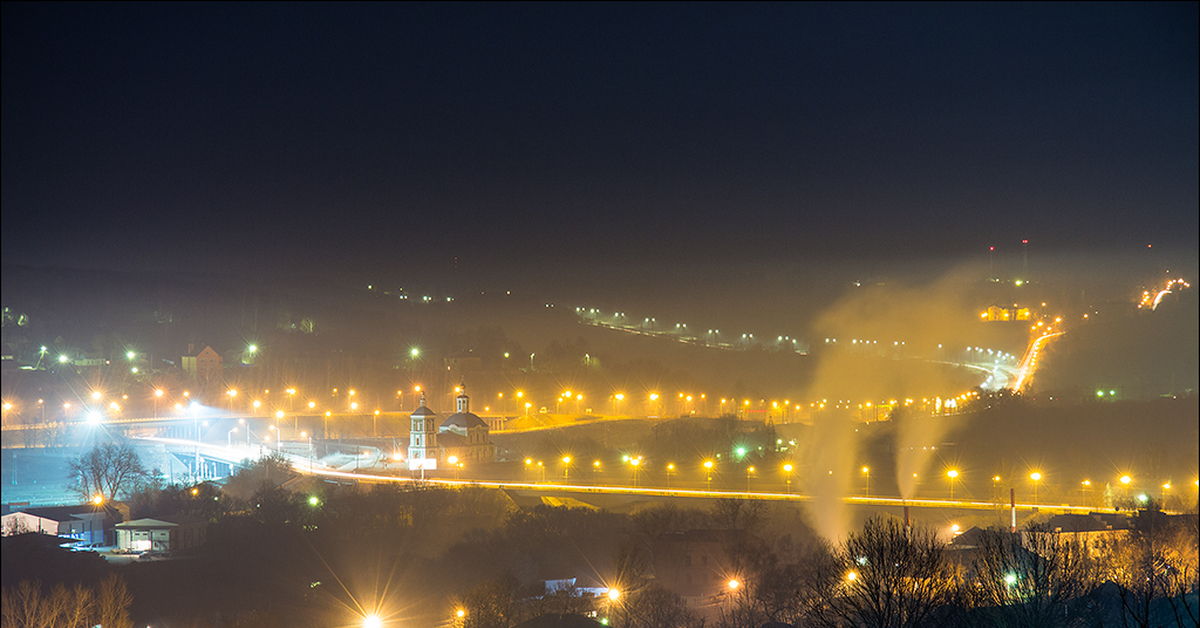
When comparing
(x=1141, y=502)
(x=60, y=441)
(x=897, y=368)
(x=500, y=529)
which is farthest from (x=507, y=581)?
(x=897, y=368)

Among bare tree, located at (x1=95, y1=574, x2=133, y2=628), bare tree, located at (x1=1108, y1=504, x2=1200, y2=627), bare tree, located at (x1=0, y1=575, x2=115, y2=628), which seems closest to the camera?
bare tree, located at (x1=0, y1=575, x2=115, y2=628)

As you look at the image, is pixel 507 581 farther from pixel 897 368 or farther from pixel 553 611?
pixel 897 368

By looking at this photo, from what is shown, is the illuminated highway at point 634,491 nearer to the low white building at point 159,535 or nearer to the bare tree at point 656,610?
the low white building at point 159,535

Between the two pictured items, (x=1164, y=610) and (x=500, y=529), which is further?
(x=500, y=529)

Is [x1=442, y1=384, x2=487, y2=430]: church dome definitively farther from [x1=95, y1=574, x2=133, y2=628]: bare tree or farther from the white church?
[x1=95, y1=574, x2=133, y2=628]: bare tree

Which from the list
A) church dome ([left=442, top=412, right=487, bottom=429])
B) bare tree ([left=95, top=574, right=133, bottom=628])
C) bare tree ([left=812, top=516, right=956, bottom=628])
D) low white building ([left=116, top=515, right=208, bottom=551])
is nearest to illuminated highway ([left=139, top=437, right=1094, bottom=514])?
church dome ([left=442, top=412, right=487, bottom=429])

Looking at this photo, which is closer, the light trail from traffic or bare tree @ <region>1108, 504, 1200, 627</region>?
bare tree @ <region>1108, 504, 1200, 627</region>

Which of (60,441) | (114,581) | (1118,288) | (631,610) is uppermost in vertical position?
(1118,288)

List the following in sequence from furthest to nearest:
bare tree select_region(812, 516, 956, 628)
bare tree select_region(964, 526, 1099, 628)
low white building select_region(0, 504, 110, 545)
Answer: low white building select_region(0, 504, 110, 545) < bare tree select_region(964, 526, 1099, 628) < bare tree select_region(812, 516, 956, 628)
